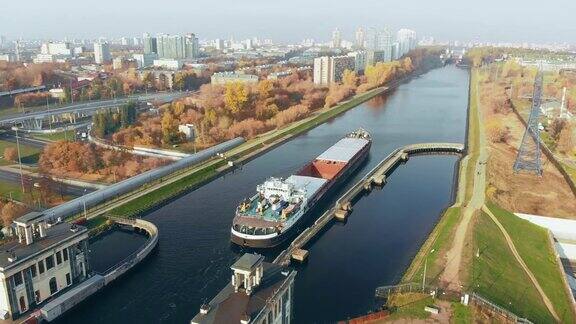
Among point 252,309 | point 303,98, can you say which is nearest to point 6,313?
point 252,309

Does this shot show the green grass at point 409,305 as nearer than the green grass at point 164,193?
Yes

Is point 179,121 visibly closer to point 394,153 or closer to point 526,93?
point 394,153

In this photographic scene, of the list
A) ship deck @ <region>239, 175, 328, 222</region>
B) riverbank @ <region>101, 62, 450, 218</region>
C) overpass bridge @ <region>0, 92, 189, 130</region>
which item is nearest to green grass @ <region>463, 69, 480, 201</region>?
ship deck @ <region>239, 175, 328, 222</region>

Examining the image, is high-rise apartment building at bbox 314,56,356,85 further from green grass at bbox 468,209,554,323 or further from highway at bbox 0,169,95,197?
green grass at bbox 468,209,554,323

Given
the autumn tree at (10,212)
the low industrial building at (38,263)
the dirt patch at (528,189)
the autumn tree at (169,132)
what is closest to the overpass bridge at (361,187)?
the dirt patch at (528,189)

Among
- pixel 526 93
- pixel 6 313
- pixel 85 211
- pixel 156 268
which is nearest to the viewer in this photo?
pixel 6 313

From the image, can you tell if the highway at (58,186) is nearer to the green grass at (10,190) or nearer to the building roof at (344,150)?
the green grass at (10,190)

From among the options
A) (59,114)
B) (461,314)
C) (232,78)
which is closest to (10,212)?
(461,314)

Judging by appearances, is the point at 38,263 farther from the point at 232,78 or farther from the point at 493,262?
the point at 232,78
